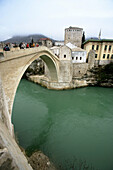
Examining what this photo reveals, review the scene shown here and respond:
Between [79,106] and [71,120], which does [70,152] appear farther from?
[79,106]

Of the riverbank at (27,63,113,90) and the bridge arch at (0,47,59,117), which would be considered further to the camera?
the riverbank at (27,63,113,90)

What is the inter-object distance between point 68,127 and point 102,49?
45.0 feet

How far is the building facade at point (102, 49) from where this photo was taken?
14.6 metres

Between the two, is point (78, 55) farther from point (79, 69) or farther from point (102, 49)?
point (102, 49)

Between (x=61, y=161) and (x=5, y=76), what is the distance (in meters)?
4.82

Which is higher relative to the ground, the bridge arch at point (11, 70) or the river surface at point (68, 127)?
the bridge arch at point (11, 70)

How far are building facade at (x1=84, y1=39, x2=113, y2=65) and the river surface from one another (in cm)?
643

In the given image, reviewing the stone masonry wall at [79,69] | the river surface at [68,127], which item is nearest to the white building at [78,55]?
the stone masonry wall at [79,69]

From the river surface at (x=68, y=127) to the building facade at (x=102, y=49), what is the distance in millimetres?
6432

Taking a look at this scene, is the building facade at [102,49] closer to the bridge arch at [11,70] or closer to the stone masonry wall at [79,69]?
the stone masonry wall at [79,69]

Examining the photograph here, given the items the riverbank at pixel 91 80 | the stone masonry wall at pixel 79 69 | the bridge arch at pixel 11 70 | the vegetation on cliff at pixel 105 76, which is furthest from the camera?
the stone masonry wall at pixel 79 69

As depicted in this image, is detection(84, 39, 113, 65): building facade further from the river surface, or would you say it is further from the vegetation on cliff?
the river surface

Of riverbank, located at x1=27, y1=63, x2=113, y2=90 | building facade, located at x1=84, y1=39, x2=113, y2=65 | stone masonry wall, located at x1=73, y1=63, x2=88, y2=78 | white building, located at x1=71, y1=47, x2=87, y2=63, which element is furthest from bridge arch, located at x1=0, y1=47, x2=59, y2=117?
building facade, located at x1=84, y1=39, x2=113, y2=65

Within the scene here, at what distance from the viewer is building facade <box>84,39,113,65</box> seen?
1459cm
